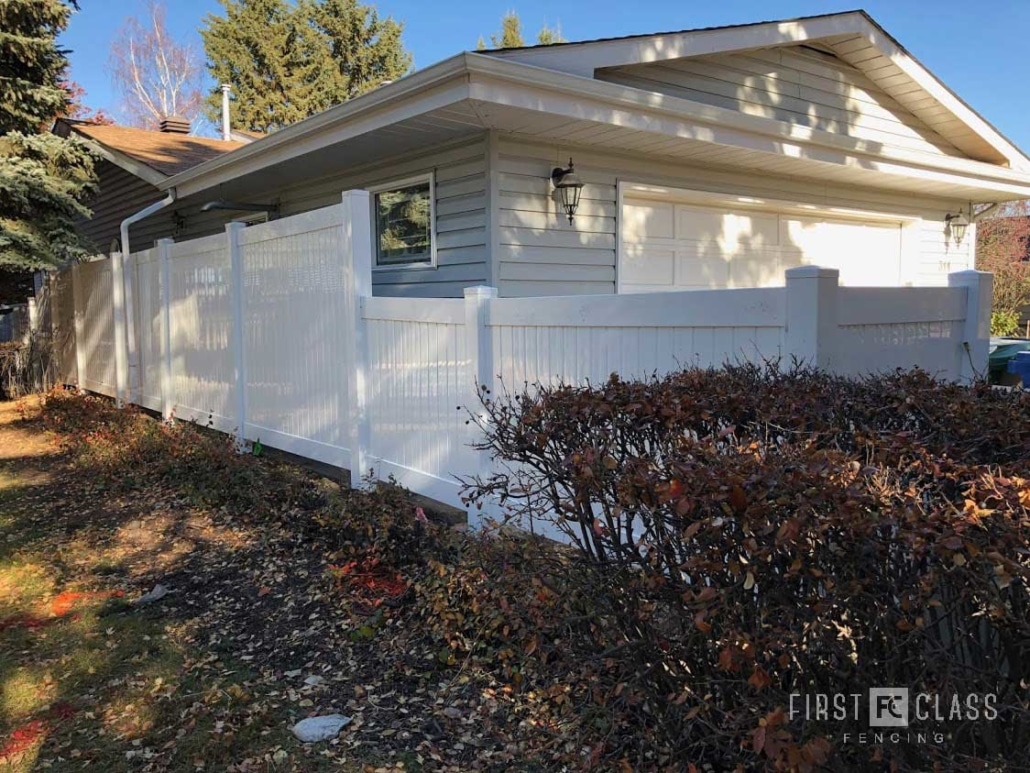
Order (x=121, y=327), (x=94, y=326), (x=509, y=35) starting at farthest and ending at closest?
(x=509, y=35) < (x=94, y=326) < (x=121, y=327)

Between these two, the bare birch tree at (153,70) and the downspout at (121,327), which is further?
the bare birch tree at (153,70)

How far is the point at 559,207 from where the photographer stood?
7.07 m

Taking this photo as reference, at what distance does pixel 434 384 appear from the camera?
16.3 ft

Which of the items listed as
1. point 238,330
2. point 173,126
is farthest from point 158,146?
point 238,330

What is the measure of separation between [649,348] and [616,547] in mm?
1819

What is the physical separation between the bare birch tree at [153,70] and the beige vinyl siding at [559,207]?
30.6m

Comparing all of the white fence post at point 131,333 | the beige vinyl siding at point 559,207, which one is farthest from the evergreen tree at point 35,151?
the beige vinyl siding at point 559,207

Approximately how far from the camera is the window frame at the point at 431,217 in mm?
7270

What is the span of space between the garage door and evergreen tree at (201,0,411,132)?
2178cm

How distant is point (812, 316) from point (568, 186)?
4.13 meters

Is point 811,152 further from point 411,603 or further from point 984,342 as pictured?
point 411,603

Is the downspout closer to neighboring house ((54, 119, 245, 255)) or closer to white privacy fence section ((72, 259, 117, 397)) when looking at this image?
white privacy fence section ((72, 259, 117, 397))

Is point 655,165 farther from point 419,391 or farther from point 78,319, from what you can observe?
point 78,319

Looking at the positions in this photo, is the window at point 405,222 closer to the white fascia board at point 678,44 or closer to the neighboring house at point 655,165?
the neighboring house at point 655,165
